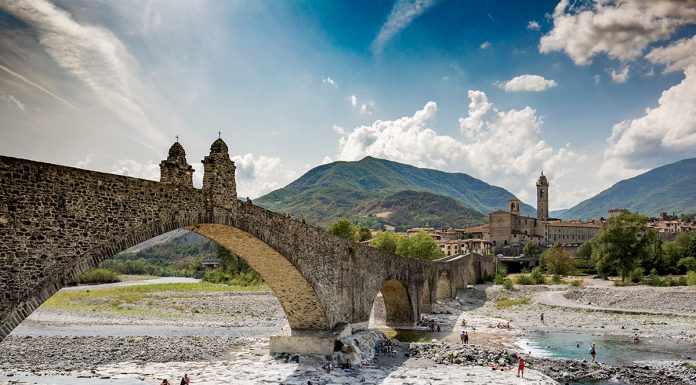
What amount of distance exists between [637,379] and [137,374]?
22.7m

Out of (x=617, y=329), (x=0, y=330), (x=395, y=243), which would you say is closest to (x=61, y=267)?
(x=0, y=330)

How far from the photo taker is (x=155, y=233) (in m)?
15.1

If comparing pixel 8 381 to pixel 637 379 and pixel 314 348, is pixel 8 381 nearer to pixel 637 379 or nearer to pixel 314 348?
pixel 314 348

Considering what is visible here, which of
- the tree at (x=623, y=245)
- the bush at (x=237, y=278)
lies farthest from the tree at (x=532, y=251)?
the bush at (x=237, y=278)

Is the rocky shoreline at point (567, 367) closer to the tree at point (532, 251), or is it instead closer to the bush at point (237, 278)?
the bush at point (237, 278)

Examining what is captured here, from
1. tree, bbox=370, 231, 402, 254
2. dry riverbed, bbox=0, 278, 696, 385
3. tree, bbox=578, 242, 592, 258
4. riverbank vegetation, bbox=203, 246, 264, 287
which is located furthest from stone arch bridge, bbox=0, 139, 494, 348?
tree, bbox=578, 242, 592, 258

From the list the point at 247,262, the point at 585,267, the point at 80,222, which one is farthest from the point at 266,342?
the point at 585,267

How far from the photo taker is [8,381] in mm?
20922

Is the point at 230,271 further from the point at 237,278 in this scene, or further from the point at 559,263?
the point at 559,263

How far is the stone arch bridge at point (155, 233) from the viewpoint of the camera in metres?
11.6

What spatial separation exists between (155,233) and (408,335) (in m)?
25.1

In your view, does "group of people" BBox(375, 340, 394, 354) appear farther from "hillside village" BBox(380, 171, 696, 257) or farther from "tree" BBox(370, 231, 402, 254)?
"hillside village" BBox(380, 171, 696, 257)

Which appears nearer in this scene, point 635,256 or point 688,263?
point 635,256

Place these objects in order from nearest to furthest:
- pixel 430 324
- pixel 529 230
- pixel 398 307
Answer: pixel 430 324 < pixel 398 307 < pixel 529 230
